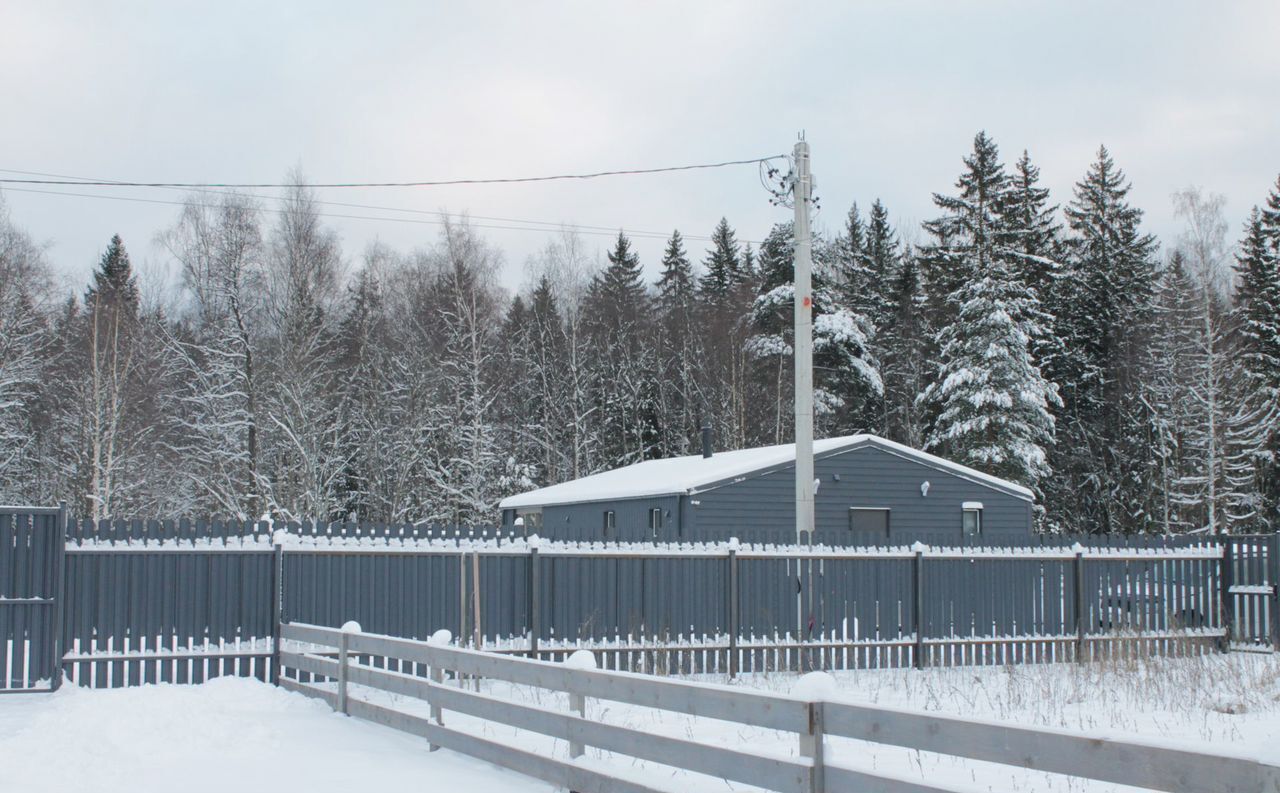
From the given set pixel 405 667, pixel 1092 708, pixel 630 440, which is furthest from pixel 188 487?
pixel 1092 708

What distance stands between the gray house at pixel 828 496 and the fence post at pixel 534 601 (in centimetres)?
970

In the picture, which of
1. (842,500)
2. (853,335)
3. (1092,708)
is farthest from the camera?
(853,335)

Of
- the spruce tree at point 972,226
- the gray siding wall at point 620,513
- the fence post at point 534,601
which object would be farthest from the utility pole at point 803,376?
the spruce tree at point 972,226

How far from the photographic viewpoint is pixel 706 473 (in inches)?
1021

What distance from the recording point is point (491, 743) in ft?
29.1

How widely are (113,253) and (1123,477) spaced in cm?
5442

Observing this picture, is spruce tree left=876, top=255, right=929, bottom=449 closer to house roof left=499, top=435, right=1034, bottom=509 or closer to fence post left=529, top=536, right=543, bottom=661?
house roof left=499, top=435, right=1034, bottom=509

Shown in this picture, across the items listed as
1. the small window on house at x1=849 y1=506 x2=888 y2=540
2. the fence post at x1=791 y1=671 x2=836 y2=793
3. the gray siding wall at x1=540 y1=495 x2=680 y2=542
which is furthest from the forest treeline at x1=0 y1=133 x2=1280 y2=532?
the fence post at x1=791 y1=671 x2=836 y2=793

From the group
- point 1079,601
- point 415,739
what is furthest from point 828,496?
point 415,739

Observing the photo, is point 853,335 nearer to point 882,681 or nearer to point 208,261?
point 208,261

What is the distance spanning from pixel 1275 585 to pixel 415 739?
14132 mm

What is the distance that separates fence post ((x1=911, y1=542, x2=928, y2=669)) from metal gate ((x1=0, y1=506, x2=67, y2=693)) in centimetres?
1072

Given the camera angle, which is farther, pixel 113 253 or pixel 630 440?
pixel 113 253

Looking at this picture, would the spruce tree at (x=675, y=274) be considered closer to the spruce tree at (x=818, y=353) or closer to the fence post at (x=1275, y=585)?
the spruce tree at (x=818, y=353)
